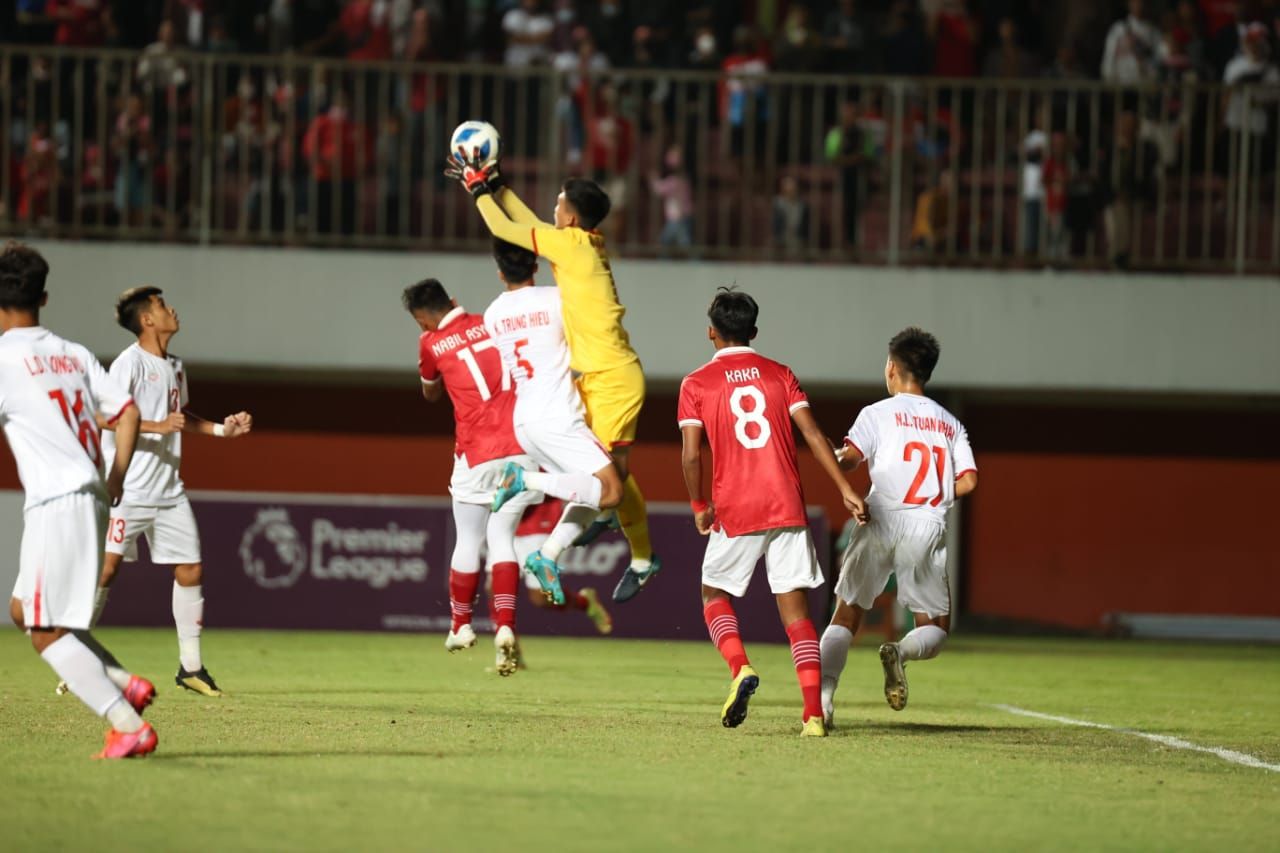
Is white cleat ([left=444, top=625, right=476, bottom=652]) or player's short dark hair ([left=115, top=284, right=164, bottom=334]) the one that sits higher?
player's short dark hair ([left=115, top=284, right=164, bottom=334])

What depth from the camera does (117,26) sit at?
64.7 feet

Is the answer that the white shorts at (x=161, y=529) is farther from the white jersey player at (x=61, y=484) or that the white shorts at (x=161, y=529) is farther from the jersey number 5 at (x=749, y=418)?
the jersey number 5 at (x=749, y=418)

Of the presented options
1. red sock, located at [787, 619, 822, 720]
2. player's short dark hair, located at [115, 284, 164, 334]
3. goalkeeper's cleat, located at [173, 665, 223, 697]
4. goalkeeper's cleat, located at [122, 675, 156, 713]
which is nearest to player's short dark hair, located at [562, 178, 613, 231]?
player's short dark hair, located at [115, 284, 164, 334]

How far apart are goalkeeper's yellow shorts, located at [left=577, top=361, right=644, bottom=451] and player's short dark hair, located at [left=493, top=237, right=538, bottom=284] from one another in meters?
0.67

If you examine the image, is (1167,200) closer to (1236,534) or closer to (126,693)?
(1236,534)

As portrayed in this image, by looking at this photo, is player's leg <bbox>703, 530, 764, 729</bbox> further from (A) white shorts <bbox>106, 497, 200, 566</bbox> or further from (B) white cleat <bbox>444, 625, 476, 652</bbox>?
(A) white shorts <bbox>106, 497, 200, 566</bbox>

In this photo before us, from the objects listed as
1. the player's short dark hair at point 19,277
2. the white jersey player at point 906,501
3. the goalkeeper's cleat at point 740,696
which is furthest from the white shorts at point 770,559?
the player's short dark hair at point 19,277

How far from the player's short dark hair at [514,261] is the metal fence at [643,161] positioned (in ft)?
27.7

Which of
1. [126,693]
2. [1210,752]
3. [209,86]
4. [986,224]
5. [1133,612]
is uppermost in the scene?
[209,86]

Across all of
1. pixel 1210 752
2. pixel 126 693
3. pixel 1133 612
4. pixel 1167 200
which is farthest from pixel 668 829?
pixel 1133 612

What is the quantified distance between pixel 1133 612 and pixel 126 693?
1637 cm

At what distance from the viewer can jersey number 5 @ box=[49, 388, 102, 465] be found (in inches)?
280

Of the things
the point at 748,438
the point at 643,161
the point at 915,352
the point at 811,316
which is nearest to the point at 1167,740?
the point at 915,352

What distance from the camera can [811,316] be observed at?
61.8 feet
